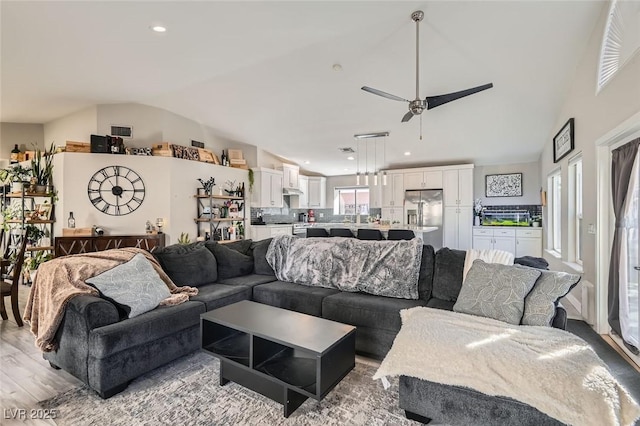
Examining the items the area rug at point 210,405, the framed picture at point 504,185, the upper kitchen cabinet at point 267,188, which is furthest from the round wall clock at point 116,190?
the framed picture at point 504,185

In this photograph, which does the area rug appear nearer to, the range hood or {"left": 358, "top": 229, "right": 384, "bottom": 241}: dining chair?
{"left": 358, "top": 229, "right": 384, "bottom": 241}: dining chair

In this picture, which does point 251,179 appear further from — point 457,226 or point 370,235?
point 457,226

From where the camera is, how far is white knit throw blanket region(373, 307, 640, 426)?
139 centimetres

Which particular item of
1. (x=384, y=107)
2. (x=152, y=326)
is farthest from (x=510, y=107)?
(x=152, y=326)

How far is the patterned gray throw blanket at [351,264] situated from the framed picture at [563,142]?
8.94 feet

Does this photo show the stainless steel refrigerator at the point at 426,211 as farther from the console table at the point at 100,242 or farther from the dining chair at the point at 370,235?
the console table at the point at 100,242

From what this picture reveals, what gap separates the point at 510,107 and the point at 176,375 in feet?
18.5

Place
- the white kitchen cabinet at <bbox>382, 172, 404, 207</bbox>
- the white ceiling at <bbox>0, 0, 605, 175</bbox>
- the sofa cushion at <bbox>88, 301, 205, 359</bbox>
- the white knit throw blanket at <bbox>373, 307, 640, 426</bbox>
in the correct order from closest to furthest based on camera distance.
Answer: the white knit throw blanket at <bbox>373, 307, 640, 426</bbox> < the sofa cushion at <bbox>88, 301, 205, 359</bbox> < the white ceiling at <bbox>0, 0, 605, 175</bbox> < the white kitchen cabinet at <bbox>382, 172, 404, 207</bbox>

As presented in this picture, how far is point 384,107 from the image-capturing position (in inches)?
204

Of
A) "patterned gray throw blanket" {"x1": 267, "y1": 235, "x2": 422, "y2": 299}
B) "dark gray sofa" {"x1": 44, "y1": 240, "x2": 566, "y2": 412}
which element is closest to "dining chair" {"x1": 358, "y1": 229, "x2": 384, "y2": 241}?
"patterned gray throw blanket" {"x1": 267, "y1": 235, "x2": 422, "y2": 299}

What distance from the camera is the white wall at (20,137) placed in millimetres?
6207

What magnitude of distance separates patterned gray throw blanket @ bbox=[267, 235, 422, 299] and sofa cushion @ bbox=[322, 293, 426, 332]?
16cm

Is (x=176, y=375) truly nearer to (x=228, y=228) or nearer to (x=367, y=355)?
(x=367, y=355)

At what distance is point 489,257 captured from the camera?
2738mm
